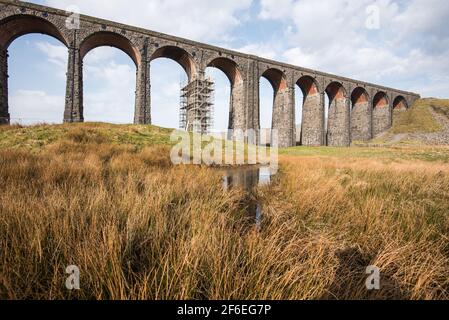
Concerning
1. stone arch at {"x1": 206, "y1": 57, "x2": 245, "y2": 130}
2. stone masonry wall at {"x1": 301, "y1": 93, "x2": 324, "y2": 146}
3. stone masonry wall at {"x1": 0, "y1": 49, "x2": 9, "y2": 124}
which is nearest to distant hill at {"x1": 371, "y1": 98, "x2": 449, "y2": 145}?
stone masonry wall at {"x1": 301, "y1": 93, "x2": 324, "y2": 146}

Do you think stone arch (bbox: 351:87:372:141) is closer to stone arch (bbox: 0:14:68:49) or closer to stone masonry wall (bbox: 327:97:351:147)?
stone masonry wall (bbox: 327:97:351:147)

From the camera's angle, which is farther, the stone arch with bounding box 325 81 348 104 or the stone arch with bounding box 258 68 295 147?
the stone arch with bounding box 325 81 348 104

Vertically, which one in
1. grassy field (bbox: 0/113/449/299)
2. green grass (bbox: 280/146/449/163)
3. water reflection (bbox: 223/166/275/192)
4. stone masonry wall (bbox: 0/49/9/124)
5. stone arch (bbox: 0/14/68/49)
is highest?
stone arch (bbox: 0/14/68/49)

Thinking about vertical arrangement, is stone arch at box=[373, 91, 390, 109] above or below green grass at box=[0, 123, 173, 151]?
above

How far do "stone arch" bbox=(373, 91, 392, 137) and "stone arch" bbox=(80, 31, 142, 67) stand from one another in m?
41.3

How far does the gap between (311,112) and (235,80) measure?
13.4m

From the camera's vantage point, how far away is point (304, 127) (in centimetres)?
3712

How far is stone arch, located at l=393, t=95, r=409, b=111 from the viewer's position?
46.8 metres

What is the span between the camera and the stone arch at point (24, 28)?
1931 centimetres

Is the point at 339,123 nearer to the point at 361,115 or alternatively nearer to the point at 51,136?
the point at 361,115

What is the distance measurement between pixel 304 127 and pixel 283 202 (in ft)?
115

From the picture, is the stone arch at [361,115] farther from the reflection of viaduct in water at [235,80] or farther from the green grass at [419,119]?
the green grass at [419,119]

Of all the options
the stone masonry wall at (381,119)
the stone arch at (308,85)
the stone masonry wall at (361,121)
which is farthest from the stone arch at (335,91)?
the stone masonry wall at (381,119)

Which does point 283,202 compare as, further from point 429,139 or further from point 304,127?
point 429,139
